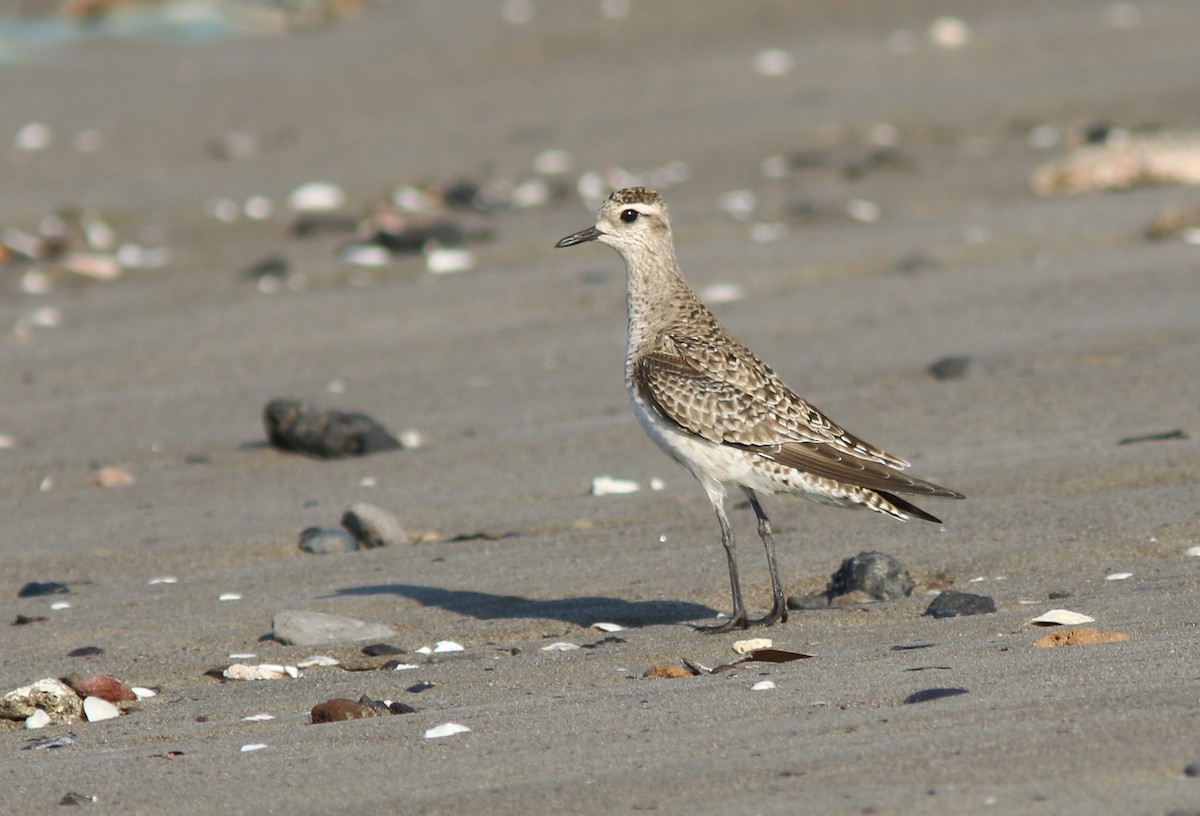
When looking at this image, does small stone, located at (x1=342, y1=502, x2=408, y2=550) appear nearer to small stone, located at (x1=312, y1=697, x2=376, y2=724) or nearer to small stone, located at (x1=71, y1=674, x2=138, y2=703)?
small stone, located at (x1=71, y1=674, x2=138, y2=703)

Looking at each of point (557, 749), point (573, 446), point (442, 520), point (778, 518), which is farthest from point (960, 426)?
point (557, 749)

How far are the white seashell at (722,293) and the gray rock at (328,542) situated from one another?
4779 millimetres

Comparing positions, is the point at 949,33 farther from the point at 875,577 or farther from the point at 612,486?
the point at 875,577

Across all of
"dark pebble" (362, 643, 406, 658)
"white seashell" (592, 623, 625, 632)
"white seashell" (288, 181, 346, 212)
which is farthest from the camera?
"white seashell" (288, 181, 346, 212)

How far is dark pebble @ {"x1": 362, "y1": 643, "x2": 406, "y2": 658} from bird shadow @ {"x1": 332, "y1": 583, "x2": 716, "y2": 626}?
0.48 meters

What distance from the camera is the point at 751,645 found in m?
6.18

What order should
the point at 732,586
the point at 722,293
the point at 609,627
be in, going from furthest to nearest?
the point at 722,293
the point at 732,586
the point at 609,627

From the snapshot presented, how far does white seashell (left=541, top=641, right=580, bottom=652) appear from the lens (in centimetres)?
632

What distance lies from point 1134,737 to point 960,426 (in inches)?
196

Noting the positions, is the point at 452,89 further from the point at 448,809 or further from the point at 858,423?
the point at 448,809

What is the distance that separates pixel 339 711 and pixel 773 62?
52.8ft

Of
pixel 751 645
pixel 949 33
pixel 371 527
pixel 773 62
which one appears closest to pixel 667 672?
pixel 751 645

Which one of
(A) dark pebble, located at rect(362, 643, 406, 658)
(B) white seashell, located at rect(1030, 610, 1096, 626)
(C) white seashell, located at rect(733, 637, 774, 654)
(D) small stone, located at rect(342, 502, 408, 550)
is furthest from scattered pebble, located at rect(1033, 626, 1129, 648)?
(D) small stone, located at rect(342, 502, 408, 550)

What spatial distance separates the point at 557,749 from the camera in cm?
473
